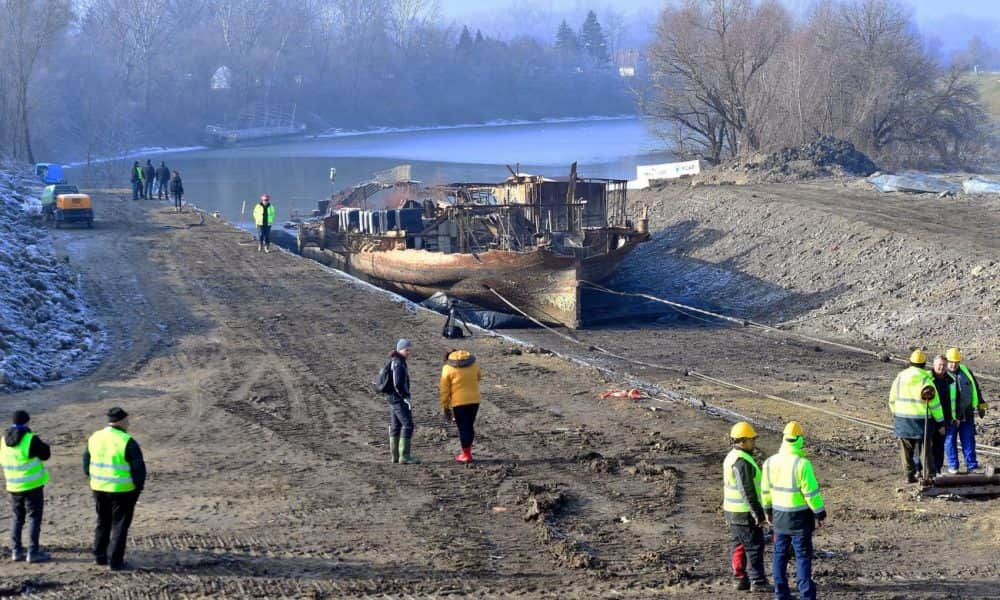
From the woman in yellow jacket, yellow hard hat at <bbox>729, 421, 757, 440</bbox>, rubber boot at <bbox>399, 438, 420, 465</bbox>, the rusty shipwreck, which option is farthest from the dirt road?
the rusty shipwreck

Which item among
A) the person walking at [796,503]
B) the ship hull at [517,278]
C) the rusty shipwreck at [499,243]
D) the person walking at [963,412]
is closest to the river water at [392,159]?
the rusty shipwreck at [499,243]

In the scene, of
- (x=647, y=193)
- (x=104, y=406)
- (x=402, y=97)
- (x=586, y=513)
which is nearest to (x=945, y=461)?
(x=586, y=513)

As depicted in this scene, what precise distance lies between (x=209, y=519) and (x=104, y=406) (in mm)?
5070

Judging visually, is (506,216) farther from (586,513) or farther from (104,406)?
(586,513)

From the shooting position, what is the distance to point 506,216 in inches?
1119

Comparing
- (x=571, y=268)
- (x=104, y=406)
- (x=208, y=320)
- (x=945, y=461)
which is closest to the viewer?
(x=945, y=461)

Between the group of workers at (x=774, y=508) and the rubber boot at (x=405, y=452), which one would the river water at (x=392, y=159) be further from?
the group of workers at (x=774, y=508)

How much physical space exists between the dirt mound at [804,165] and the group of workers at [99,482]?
32.4 metres

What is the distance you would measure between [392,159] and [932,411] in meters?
72.4

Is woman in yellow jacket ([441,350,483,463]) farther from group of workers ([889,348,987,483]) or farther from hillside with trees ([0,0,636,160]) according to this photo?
hillside with trees ([0,0,636,160])

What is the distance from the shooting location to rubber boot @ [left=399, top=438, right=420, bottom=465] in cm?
1169

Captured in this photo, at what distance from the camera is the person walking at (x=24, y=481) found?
8711 millimetres

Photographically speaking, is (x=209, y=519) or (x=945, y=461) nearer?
(x=209, y=519)

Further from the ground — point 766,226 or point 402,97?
point 402,97
